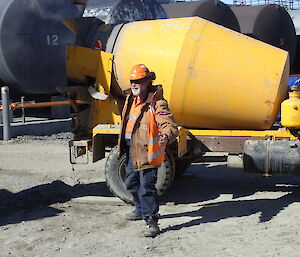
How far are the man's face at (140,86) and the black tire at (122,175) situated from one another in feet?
4.07

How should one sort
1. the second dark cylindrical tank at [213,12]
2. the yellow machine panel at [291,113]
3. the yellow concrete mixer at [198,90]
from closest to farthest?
1. the yellow machine panel at [291,113]
2. the yellow concrete mixer at [198,90]
3. the second dark cylindrical tank at [213,12]

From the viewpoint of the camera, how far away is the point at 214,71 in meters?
6.25

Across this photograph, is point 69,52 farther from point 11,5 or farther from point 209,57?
point 11,5

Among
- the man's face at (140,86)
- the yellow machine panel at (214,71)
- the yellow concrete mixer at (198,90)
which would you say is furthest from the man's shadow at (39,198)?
the man's face at (140,86)

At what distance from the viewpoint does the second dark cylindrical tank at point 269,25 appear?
13.6 metres

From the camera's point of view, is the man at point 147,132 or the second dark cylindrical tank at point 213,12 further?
the second dark cylindrical tank at point 213,12

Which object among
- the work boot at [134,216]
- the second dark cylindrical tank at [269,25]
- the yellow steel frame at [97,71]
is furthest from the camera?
the second dark cylindrical tank at [269,25]

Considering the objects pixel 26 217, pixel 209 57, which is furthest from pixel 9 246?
pixel 209 57

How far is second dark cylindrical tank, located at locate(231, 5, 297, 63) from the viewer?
Result: 536 inches

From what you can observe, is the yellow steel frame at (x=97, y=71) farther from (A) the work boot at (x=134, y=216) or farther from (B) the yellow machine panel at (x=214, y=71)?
(A) the work boot at (x=134, y=216)

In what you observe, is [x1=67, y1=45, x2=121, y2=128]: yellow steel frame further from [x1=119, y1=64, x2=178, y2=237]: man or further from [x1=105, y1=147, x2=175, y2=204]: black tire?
[x1=119, y1=64, x2=178, y2=237]: man

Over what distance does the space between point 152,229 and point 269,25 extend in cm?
968

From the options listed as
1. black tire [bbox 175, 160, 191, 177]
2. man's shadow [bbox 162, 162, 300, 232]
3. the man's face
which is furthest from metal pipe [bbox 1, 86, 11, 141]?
the man's face

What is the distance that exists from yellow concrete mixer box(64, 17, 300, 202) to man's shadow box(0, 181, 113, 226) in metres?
0.70
